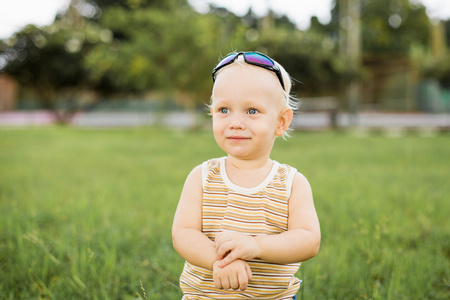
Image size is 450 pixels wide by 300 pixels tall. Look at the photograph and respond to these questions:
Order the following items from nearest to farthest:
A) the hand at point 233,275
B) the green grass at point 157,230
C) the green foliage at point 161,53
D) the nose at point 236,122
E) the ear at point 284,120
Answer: the hand at point 233,275 → the nose at point 236,122 → the ear at point 284,120 → the green grass at point 157,230 → the green foliage at point 161,53

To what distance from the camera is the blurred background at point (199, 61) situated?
51.5ft

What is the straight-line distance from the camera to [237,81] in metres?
1.45

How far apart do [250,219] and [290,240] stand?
0.48 ft

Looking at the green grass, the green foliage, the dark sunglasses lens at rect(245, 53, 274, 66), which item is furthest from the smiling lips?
the green foliage

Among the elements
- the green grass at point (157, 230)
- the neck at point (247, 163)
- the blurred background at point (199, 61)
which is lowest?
the green grass at point (157, 230)

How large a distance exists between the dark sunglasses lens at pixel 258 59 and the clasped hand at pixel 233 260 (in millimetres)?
566

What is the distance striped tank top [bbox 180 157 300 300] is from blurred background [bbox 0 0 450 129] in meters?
5.21

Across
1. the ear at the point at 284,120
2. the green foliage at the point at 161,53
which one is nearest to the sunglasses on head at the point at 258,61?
the ear at the point at 284,120

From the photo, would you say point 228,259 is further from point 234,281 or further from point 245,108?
point 245,108

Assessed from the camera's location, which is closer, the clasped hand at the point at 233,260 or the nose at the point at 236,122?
the clasped hand at the point at 233,260

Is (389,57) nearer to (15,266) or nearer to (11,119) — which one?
(11,119)

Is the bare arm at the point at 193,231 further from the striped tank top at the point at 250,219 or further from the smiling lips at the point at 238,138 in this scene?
the smiling lips at the point at 238,138

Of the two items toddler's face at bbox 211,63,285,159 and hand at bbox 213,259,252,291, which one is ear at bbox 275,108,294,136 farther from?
hand at bbox 213,259,252,291

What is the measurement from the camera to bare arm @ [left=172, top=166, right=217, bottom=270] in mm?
1378
